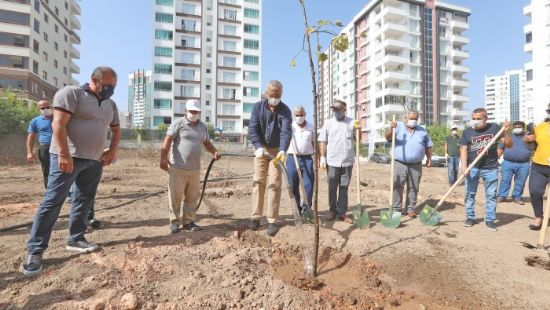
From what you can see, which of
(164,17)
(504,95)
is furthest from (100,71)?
(504,95)

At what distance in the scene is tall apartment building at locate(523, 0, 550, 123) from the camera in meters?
32.0

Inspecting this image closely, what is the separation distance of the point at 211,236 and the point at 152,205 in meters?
2.57

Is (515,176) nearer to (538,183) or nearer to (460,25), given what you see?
(538,183)

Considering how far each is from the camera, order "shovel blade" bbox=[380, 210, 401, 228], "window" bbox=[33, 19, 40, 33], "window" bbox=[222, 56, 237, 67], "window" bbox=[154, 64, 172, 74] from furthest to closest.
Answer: "window" bbox=[222, 56, 237, 67]
"window" bbox=[154, 64, 172, 74]
"window" bbox=[33, 19, 40, 33]
"shovel blade" bbox=[380, 210, 401, 228]

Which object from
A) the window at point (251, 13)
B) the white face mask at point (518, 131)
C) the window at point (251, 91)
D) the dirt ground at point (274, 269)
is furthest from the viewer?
the window at point (251, 13)

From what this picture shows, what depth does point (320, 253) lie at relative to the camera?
345 cm

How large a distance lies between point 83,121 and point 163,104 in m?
44.8

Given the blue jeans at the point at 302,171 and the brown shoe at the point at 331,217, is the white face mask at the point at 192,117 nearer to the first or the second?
the blue jeans at the point at 302,171

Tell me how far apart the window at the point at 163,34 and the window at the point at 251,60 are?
1137 centimetres

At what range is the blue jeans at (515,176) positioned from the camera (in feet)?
22.3

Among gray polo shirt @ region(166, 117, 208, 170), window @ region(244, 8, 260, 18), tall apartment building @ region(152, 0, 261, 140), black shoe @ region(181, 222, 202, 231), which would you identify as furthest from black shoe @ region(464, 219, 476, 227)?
window @ region(244, 8, 260, 18)

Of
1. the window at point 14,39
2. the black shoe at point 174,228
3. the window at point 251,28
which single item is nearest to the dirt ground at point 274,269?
the black shoe at point 174,228

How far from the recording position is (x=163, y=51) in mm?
45531

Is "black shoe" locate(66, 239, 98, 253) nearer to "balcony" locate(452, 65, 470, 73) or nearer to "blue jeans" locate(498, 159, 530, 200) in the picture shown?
"blue jeans" locate(498, 159, 530, 200)
